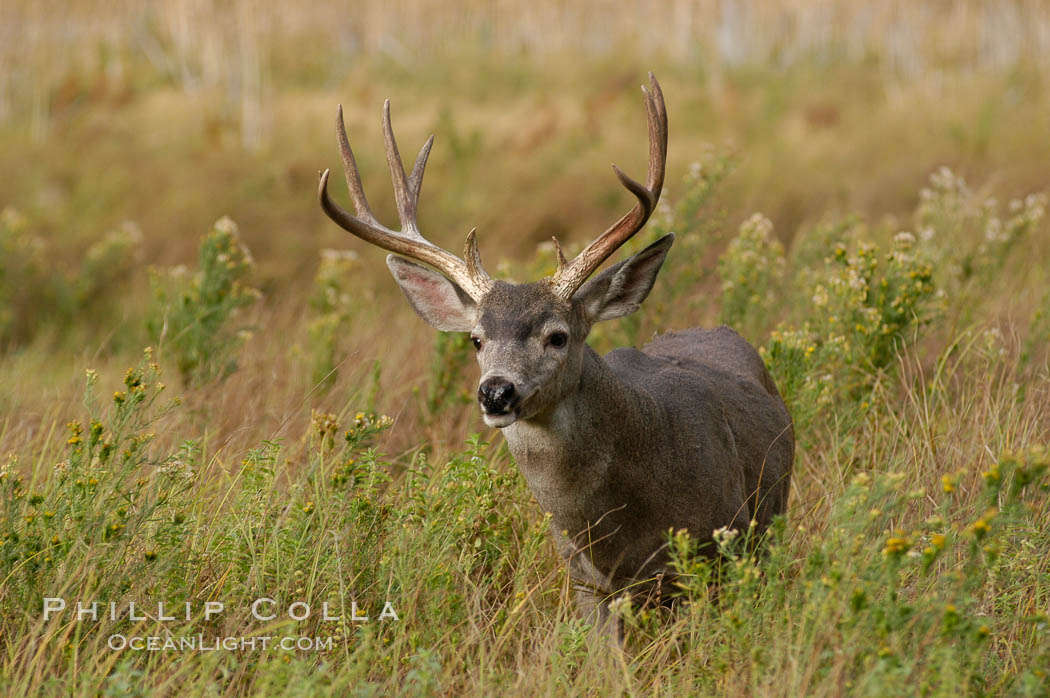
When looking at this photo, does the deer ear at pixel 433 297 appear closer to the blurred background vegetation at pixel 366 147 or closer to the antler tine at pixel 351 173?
the antler tine at pixel 351 173

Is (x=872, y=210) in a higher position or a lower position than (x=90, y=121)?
lower

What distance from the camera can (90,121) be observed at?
18.1m

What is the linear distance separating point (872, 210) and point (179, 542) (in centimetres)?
1135

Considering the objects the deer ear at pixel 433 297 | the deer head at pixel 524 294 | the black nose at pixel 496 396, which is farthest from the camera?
the deer ear at pixel 433 297

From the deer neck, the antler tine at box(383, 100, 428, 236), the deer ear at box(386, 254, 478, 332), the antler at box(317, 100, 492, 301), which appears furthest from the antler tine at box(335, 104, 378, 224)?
the deer neck

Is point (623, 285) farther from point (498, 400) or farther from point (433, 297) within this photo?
point (498, 400)

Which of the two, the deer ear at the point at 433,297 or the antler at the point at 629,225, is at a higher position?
the antler at the point at 629,225

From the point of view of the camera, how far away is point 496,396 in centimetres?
349

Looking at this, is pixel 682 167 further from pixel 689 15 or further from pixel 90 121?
pixel 689 15

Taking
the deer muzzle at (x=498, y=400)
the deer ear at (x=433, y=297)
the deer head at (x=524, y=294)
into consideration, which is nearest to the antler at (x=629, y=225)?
the deer head at (x=524, y=294)

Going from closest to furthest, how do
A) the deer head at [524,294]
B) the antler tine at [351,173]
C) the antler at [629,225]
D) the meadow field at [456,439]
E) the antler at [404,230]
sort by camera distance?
the meadow field at [456,439]
the deer head at [524,294]
the antler at [629,225]
the antler at [404,230]
the antler tine at [351,173]

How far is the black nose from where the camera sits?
3.49 m

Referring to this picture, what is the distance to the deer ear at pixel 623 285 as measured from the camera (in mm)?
4066

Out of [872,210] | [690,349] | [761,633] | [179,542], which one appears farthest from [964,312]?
[872,210]
